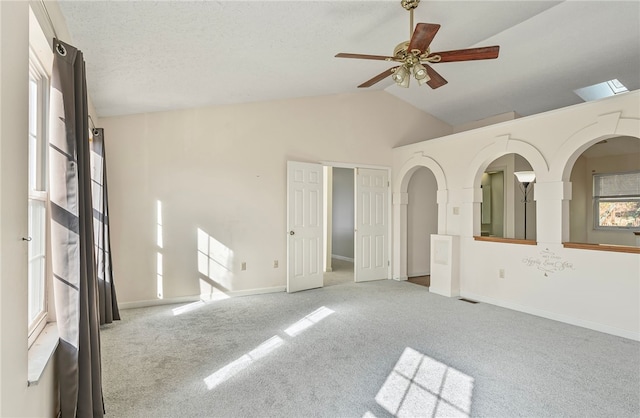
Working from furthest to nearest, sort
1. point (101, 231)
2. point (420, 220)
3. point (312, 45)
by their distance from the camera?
point (420, 220) → point (101, 231) → point (312, 45)

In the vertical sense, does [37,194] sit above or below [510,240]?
above

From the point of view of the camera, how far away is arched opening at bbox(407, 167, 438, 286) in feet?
20.8

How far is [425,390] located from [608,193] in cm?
682

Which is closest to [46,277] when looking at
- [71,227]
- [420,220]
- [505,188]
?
[71,227]

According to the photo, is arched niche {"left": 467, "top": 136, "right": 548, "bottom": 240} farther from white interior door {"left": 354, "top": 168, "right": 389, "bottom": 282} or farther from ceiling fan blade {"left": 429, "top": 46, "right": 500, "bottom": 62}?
ceiling fan blade {"left": 429, "top": 46, "right": 500, "bottom": 62}

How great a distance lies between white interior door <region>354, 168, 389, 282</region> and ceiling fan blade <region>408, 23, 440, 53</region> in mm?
3314

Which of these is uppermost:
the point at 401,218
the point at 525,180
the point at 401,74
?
the point at 401,74

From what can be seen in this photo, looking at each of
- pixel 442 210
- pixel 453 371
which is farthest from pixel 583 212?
pixel 453 371

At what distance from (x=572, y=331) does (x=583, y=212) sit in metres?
4.73

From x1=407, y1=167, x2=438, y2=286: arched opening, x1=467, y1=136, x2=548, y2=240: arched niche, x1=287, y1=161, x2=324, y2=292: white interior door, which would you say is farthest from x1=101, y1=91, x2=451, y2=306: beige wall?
x1=467, y1=136, x2=548, y2=240: arched niche

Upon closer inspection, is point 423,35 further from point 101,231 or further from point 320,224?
point 101,231

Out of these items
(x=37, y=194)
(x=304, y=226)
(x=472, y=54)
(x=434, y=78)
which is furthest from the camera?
(x=304, y=226)

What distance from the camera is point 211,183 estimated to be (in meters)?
4.70

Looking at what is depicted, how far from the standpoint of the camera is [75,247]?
170cm
